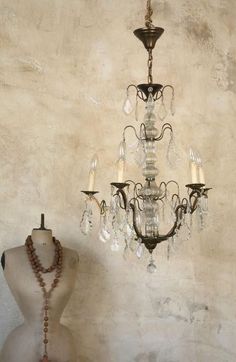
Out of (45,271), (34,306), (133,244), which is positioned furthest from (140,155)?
(34,306)

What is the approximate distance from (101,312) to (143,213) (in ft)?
4.59

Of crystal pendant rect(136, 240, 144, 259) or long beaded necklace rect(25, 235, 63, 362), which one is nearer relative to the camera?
crystal pendant rect(136, 240, 144, 259)

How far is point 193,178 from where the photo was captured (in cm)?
322

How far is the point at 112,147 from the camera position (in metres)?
4.58

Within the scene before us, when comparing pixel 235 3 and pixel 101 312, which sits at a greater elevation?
pixel 235 3

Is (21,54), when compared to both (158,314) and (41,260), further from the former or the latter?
(158,314)

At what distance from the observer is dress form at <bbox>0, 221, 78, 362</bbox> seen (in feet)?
12.0

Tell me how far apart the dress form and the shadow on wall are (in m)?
0.60

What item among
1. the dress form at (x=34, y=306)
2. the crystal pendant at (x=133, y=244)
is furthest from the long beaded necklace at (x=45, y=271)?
the crystal pendant at (x=133, y=244)

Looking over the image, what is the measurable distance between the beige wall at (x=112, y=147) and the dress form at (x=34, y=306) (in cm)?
52

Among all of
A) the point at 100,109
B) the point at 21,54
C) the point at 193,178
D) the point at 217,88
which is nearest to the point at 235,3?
the point at 217,88

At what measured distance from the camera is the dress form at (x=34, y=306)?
144 inches

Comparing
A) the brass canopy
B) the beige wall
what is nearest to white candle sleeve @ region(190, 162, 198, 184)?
the brass canopy

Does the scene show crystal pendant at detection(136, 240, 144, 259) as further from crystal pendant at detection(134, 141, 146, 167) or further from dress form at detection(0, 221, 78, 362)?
dress form at detection(0, 221, 78, 362)
